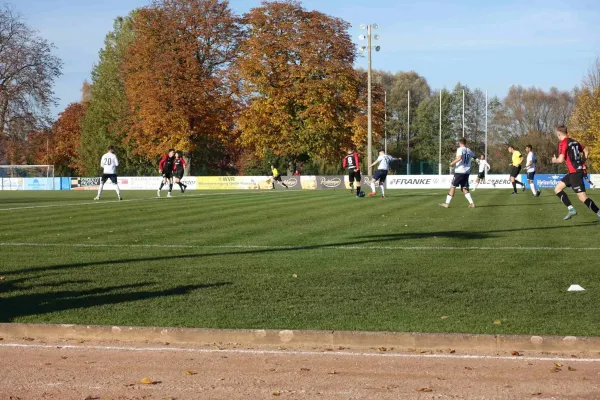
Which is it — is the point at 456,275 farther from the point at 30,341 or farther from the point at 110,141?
the point at 110,141

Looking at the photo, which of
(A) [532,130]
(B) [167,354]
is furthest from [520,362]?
(A) [532,130]

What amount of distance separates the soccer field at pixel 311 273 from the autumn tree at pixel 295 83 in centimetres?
4201

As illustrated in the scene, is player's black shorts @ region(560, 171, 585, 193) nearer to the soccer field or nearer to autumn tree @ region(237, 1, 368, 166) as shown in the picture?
the soccer field

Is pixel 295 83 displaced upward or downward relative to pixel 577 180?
upward

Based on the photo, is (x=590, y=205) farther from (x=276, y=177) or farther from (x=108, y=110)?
(x=108, y=110)

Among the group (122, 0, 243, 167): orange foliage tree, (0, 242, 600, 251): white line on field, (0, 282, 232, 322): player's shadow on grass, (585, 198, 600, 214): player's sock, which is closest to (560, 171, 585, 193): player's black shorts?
(585, 198, 600, 214): player's sock

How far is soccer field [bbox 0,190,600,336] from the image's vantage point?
26.2ft

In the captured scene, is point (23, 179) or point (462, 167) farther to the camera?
point (23, 179)

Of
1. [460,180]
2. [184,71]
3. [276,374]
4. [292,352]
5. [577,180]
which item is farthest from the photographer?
[184,71]

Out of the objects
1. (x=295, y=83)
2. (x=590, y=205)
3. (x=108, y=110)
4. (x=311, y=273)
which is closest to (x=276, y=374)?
(x=311, y=273)

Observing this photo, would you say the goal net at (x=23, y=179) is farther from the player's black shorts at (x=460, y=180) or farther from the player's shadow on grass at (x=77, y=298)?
the player's shadow on grass at (x=77, y=298)

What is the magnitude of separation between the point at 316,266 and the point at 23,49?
52.1m

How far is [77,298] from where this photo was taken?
9.12 meters

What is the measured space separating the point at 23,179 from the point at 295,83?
921 inches
